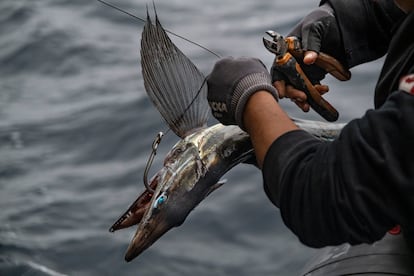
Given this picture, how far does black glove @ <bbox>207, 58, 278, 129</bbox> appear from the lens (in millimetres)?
2320

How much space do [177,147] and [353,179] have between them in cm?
100

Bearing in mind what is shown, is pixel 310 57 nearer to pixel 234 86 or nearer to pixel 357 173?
pixel 234 86

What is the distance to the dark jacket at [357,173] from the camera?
1.81 meters

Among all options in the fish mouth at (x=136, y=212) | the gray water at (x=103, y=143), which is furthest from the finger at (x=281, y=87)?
the gray water at (x=103, y=143)

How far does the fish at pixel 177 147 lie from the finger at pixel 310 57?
368 millimetres

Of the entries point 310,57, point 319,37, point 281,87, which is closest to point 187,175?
point 281,87

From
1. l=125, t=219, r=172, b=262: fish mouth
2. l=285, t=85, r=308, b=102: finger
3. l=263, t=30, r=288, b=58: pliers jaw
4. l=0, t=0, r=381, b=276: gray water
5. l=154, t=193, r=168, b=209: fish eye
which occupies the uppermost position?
l=263, t=30, r=288, b=58: pliers jaw

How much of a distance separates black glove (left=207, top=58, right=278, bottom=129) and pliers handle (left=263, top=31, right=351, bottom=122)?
23 cm

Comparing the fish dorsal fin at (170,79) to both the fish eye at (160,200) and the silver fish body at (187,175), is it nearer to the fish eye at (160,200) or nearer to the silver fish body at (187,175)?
the silver fish body at (187,175)

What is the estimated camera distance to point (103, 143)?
534 centimetres

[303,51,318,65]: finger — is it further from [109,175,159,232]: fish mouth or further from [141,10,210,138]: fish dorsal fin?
[109,175,159,232]: fish mouth

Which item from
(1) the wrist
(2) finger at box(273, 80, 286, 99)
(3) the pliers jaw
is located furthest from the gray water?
(1) the wrist

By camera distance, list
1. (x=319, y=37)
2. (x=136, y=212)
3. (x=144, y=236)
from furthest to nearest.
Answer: (x=319, y=37), (x=136, y=212), (x=144, y=236)

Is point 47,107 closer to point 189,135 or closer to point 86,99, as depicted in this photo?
A: point 86,99
